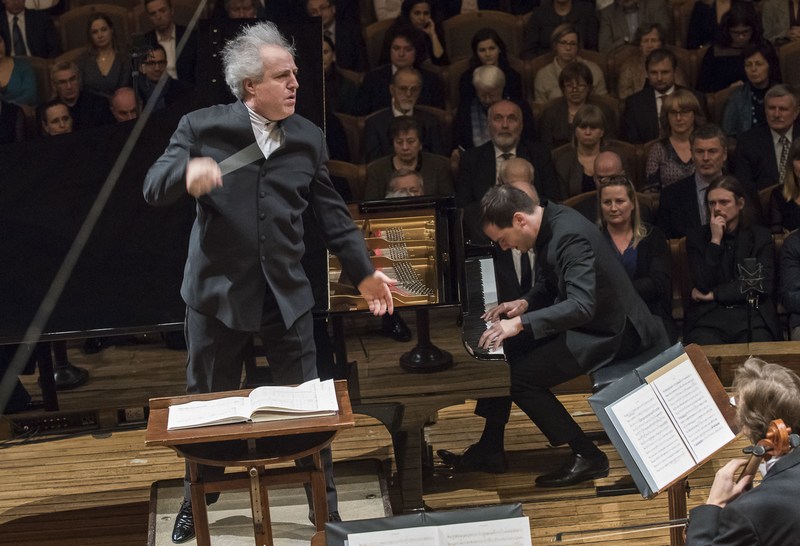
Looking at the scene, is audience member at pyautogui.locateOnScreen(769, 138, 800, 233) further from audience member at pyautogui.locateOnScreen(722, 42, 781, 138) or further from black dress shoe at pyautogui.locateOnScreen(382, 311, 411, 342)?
black dress shoe at pyautogui.locateOnScreen(382, 311, 411, 342)

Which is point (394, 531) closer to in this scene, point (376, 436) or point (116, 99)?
point (376, 436)

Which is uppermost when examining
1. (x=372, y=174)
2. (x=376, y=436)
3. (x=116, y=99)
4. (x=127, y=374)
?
(x=116, y=99)

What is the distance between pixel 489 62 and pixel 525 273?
1953mm

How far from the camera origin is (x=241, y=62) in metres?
3.56

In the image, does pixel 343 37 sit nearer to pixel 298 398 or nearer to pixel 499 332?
pixel 499 332

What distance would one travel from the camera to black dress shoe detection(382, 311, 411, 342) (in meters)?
4.18

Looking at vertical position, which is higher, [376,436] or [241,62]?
[241,62]

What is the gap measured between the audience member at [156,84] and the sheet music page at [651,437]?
398 cm

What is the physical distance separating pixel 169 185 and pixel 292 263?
19.0 inches

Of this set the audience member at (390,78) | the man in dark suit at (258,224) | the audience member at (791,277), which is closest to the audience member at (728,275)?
the audience member at (791,277)

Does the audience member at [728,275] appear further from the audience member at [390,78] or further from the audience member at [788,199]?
the audience member at [390,78]

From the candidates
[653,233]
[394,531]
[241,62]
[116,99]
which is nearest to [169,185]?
[241,62]

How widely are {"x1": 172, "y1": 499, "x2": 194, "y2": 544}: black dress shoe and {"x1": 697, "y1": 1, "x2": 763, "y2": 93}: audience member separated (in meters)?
4.26

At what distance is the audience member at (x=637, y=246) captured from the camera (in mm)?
5277
